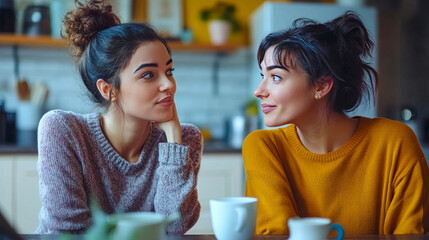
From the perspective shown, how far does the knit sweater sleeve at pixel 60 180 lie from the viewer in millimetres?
1288

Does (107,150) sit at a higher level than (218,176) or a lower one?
higher

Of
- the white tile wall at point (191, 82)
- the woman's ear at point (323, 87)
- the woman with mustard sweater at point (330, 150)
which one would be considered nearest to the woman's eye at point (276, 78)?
the woman with mustard sweater at point (330, 150)

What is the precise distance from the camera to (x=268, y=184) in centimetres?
134

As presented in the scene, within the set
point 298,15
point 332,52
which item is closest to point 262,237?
point 332,52

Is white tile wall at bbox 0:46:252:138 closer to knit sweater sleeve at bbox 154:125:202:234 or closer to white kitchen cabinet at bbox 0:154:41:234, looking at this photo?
white kitchen cabinet at bbox 0:154:41:234

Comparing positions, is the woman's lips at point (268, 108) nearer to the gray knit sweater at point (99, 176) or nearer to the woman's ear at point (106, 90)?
the gray knit sweater at point (99, 176)

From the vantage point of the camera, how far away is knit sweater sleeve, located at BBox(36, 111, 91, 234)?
129 centimetres

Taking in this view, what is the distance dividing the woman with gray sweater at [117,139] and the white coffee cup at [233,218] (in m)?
0.50

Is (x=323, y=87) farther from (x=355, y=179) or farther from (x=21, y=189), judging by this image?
(x=21, y=189)

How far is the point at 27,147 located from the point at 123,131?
1.30 metres

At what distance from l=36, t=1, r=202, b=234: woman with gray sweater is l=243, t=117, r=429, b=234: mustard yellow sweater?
0.24m

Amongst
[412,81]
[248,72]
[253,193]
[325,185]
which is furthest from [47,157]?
[412,81]

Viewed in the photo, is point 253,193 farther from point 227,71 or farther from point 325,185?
point 227,71

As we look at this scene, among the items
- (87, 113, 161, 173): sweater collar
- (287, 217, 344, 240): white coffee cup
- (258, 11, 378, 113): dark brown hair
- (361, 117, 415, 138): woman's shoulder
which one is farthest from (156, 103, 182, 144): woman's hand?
(287, 217, 344, 240): white coffee cup
